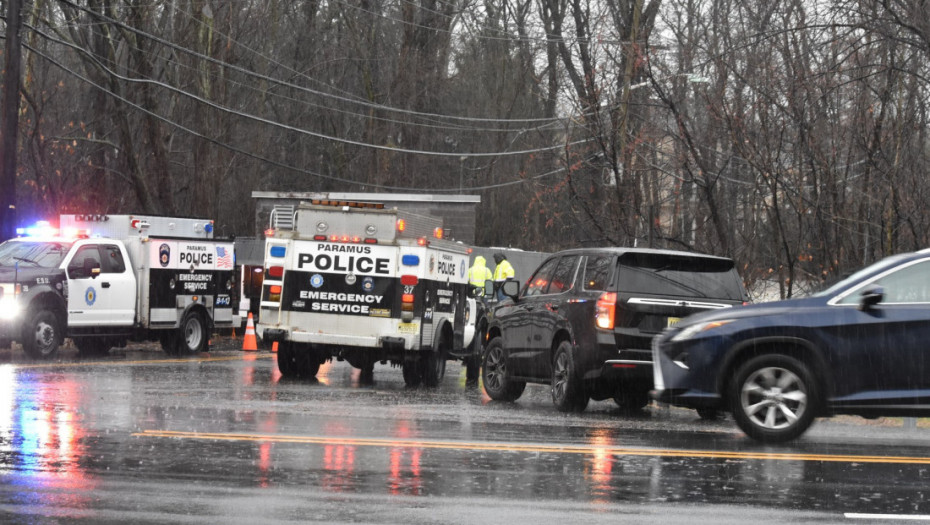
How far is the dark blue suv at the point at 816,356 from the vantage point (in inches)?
412

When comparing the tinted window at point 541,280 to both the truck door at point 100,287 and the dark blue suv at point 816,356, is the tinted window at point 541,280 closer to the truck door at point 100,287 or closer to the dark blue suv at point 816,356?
the dark blue suv at point 816,356

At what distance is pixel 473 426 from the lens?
12.0m

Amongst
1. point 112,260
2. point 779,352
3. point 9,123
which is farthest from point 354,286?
point 9,123

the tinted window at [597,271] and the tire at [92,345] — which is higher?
the tinted window at [597,271]

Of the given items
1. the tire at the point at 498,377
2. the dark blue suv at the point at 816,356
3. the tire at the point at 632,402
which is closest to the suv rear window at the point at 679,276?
the tire at the point at 632,402

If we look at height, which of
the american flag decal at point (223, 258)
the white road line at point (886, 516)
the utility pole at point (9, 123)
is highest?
the utility pole at point (9, 123)

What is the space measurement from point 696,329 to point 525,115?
142 feet

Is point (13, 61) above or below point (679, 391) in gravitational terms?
above

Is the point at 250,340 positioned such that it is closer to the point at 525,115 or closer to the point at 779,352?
the point at 779,352

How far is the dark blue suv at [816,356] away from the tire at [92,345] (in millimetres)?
13771

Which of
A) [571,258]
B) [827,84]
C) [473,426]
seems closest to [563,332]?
[571,258]

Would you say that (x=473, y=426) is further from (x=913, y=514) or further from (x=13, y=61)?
(x=13, y=61)

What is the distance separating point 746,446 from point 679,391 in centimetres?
77

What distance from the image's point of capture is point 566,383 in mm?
13734
